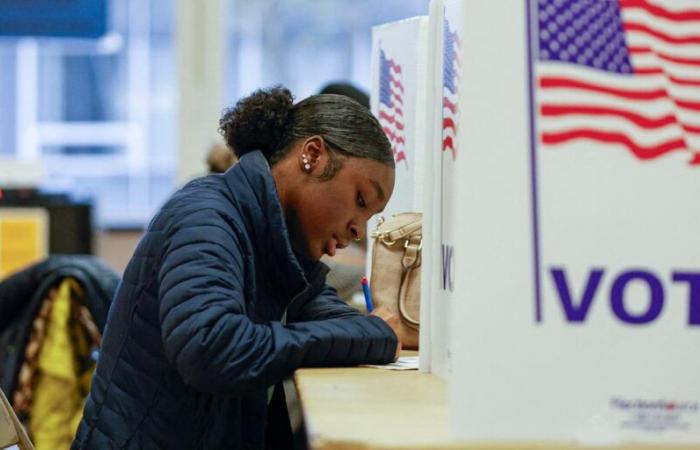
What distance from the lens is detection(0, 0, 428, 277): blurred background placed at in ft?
19.0

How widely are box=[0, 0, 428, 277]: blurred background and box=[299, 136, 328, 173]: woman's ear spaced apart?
12.9 feet

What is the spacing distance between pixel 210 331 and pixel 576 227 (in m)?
0.56

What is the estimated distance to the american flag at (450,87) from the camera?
1.58m

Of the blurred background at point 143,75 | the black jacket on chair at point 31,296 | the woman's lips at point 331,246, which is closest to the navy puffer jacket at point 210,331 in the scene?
the woman's lips at point 331,246

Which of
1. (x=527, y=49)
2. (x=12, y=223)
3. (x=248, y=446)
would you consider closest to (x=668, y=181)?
(x=527, y=49)

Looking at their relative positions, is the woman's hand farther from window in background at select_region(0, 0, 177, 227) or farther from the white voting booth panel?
window in background at select_region(0, 0, 177, 227)

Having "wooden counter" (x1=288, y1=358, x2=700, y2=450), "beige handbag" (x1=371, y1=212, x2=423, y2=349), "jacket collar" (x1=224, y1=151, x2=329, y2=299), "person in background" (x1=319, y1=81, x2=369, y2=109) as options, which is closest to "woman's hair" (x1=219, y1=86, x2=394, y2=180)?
"jacket collar" (x1=224, y1=151, x2=329, y2=299)

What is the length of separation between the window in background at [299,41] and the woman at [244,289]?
393 cm

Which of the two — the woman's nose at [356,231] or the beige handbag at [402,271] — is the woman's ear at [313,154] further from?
the beige handbag at [402,271]

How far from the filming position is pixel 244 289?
1762mm

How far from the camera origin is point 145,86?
598cm

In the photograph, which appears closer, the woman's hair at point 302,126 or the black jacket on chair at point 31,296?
the woman's hair at point 302,126

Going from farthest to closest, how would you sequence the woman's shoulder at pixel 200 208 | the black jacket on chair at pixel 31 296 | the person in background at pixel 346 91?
the person in background at pixel 346 91, the black jacket on chair at pixel 31 296, the woman's shoulder at pixel 200 208

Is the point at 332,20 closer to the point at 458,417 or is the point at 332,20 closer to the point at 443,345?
the point at 443,345
